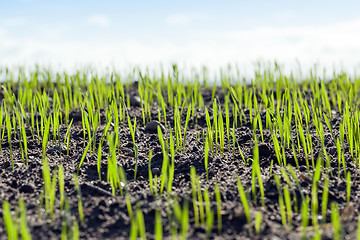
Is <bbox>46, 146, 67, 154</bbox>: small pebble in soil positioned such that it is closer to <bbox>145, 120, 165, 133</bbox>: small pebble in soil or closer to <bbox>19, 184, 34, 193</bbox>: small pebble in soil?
A: <bbox>19, 184, 34, 193</bbox>: small pebble in soil

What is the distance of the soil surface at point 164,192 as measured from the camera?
131 cm

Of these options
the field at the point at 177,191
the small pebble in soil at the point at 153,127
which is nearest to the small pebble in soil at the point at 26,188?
the field at the point at 177,191

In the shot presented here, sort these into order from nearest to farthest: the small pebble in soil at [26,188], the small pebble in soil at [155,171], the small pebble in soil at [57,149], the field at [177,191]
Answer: the field at [177,191] → the small pebble in soil at [26,188] → the small pebble in soil at [155,171] → the small pebble in soil at [57,149]

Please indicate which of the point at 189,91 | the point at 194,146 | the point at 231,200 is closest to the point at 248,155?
the point at 194,146

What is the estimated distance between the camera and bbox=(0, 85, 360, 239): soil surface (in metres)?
1.31

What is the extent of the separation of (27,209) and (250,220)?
799mm

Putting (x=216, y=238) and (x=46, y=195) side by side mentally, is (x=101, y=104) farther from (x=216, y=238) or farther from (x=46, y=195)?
(x=216, y=238)

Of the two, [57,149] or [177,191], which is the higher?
[57,149]

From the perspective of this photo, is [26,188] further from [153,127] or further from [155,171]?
[153,127]

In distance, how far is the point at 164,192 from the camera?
1582 mm

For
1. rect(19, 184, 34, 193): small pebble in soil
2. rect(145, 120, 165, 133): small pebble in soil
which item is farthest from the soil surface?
rect(145, 120, 165, 133): small pebble in soil

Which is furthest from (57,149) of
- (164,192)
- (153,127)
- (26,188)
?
(164,192)

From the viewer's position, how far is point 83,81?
3.96 meters

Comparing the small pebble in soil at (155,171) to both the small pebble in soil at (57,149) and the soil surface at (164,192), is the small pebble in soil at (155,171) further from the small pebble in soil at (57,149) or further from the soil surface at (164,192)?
the small pebble in soil at (57,149)
